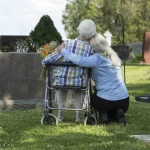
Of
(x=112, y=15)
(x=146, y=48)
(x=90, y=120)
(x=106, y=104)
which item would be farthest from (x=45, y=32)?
(x=112, y=15)

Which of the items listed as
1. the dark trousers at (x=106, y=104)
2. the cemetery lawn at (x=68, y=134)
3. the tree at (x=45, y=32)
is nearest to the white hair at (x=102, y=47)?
the dark trousers at (x=106, y=104)

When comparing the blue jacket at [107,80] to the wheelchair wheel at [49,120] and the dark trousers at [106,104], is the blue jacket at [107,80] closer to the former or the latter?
the dark trousers at [106,104]

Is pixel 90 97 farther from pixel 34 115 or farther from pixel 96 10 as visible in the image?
pixel 96 10

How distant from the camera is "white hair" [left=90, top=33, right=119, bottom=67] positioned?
793cm

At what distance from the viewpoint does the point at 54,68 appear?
7.97m

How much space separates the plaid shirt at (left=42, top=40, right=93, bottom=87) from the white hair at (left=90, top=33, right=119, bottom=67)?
82 mm

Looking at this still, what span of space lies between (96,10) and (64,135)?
2131 inches

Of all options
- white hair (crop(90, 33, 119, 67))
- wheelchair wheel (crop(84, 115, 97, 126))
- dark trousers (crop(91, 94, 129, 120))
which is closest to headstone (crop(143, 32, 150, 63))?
dark trousers (crop(91, 94, 129, 120))

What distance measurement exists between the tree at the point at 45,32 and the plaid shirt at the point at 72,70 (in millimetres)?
6914

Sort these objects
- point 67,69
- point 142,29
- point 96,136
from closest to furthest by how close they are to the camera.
Answer: point 96,136
point 67,69
point 142,29

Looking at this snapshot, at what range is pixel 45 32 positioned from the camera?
1514 cm

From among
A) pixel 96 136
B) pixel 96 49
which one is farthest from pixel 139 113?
pixel 96 136

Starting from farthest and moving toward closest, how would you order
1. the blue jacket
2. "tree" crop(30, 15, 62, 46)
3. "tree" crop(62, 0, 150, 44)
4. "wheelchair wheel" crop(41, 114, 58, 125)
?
1. "tree" crop(62, 0, 150, 44)
2. "tree" crop(30, 15, 62, 46)
3. the blue jacket
4. "wheelchair wheel" crop(41, 114, 58, 125)

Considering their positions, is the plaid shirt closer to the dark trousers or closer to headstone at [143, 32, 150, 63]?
the dark trousers
